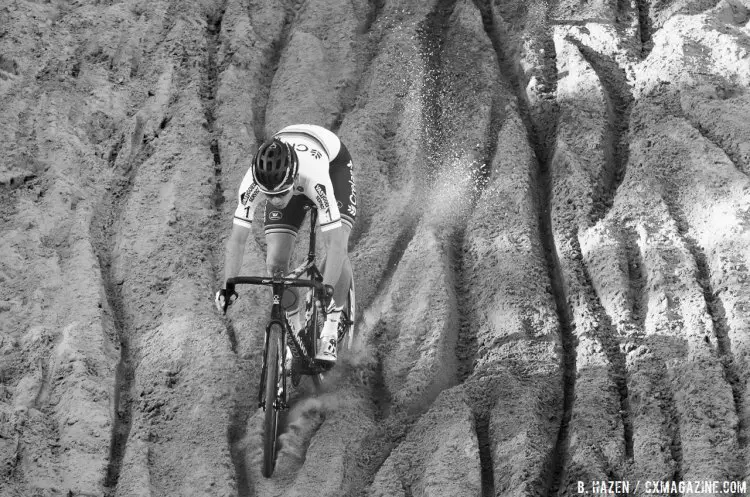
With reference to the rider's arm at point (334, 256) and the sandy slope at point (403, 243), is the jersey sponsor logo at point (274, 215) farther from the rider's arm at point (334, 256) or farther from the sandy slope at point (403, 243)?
the sandy slope at point (403, 243)

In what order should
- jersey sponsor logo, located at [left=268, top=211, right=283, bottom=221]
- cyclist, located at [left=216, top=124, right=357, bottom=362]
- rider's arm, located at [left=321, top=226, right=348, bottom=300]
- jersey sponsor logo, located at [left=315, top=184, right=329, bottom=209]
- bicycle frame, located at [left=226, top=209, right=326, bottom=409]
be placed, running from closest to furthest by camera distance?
bicycle frame, located at [left=226, top=209, right=326, bottom=409], cyclist, located at [left=216, top=124, right=357, bottom=362], rider's arm, located at [left=321, top=226, right=348, bottom=300], jersey sponsor logo, located at [left=315, top=184, right=329, bottom=209], jersey sponsor logo, located at [left=268, top=211, right=283, bottom=221]

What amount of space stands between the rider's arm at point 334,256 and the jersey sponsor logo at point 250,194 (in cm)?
66

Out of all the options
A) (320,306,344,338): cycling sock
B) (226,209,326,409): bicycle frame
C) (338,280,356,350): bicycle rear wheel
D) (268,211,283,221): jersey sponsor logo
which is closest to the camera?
(226,209,326,409): bicycle frame

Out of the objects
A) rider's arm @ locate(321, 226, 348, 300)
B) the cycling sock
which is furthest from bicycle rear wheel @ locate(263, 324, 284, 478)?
the cycling sock

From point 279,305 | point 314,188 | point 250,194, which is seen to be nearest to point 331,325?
point 279,305

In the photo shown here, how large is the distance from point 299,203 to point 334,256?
83 cm

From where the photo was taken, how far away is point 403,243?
10.6m

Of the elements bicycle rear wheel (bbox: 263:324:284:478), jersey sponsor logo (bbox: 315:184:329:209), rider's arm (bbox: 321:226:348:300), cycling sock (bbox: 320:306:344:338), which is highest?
jersey sponsor logo (bbox: 315:184:329:209)

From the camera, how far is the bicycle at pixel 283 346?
7.81m

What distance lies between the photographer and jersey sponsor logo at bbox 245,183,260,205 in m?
8.40

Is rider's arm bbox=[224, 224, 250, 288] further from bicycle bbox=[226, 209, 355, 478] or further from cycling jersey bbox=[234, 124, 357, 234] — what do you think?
bicycle bbox=[226, 209, 355, 478]

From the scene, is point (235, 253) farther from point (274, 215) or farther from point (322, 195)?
point (322, 195)

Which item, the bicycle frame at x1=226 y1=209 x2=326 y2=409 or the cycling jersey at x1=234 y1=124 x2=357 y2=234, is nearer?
the bicycle frame at x1=226 y1=209 x2=326 y2=409

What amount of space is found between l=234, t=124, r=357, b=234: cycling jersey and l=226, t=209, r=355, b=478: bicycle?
230 millimetres
